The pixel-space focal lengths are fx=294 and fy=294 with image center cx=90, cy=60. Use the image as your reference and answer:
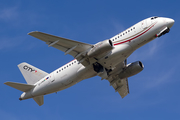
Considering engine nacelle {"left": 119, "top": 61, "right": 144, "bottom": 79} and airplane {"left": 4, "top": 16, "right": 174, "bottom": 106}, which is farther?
engine nacelle {"left": 119, "top": 61, "right": 144, "bottom": 79}

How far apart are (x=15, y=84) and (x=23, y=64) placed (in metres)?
5.96

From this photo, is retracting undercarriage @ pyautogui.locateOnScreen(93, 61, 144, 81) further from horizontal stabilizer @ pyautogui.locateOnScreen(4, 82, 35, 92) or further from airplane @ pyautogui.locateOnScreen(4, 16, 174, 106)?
horizontal stabilizer @ pyautogui.locateOnScreen(4, 82, 35, 92)

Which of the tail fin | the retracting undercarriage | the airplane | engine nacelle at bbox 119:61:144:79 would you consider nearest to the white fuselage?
the airplane

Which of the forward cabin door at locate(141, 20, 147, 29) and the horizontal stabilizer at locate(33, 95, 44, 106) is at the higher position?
the forward cabin door at locate(141, 20, 147, 29)

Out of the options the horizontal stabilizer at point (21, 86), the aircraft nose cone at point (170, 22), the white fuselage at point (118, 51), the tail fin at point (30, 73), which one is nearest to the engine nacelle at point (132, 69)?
the white fuselage at point (118, 51)

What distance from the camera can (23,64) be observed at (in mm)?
46156

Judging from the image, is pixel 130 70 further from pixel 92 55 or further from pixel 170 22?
pixel 170 22

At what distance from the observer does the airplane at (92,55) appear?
3756cm

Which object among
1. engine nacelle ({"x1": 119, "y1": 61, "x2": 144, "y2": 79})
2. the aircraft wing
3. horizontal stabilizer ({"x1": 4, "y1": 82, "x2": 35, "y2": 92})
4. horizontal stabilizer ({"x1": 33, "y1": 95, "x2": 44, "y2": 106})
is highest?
the aircraft wing

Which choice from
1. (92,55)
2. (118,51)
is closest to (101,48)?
(92,55)

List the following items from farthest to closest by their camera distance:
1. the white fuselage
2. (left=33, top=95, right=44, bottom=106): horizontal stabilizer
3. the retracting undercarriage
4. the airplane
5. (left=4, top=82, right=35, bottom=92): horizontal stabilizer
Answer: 1. (left=33, top=95, right=44, bottom=106): horizontal stabilizer
2. the retracting undercarriage
3. (left=4, top=82, right=35, bottom=92): horizontal stabilizer
4. the white fuselage
5. the airplane

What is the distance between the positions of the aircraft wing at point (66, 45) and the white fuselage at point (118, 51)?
1.61m

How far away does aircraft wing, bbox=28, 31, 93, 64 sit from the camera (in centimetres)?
3659

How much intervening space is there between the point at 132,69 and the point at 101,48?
30.1 ft
